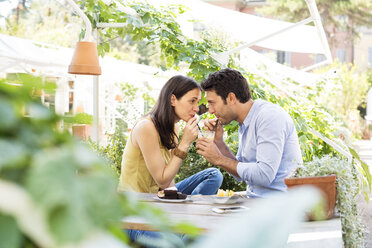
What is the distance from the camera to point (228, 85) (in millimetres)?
3424

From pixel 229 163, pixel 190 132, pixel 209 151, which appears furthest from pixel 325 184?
pixel 190 132

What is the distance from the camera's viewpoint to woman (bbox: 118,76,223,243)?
3.14 m

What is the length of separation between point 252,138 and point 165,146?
618 millimetres

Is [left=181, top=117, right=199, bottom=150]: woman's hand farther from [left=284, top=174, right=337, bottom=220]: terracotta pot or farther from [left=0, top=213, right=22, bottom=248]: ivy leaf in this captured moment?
[left=0, top=213, right=22, bottom=248]: ivy leaf

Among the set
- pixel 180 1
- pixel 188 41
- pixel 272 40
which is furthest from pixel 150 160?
pixel 272 40

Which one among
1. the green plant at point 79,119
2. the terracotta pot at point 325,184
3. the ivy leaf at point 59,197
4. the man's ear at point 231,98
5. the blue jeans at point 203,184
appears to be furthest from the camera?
the blue jeans at point 203,184

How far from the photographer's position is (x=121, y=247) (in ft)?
1.07

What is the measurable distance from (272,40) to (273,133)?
6.00 m

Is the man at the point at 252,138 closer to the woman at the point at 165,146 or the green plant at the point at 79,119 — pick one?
the woman at the point at 165,146

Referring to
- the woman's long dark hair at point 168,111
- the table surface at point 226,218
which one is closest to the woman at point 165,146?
the woman's long dark hair at point 168,111

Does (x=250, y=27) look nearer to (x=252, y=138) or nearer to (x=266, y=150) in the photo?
(x=252, y=138)

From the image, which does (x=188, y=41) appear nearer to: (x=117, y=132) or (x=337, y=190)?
(x=117, y=132)

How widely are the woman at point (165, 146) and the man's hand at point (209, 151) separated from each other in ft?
0.36

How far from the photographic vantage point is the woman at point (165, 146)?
3139 mm
